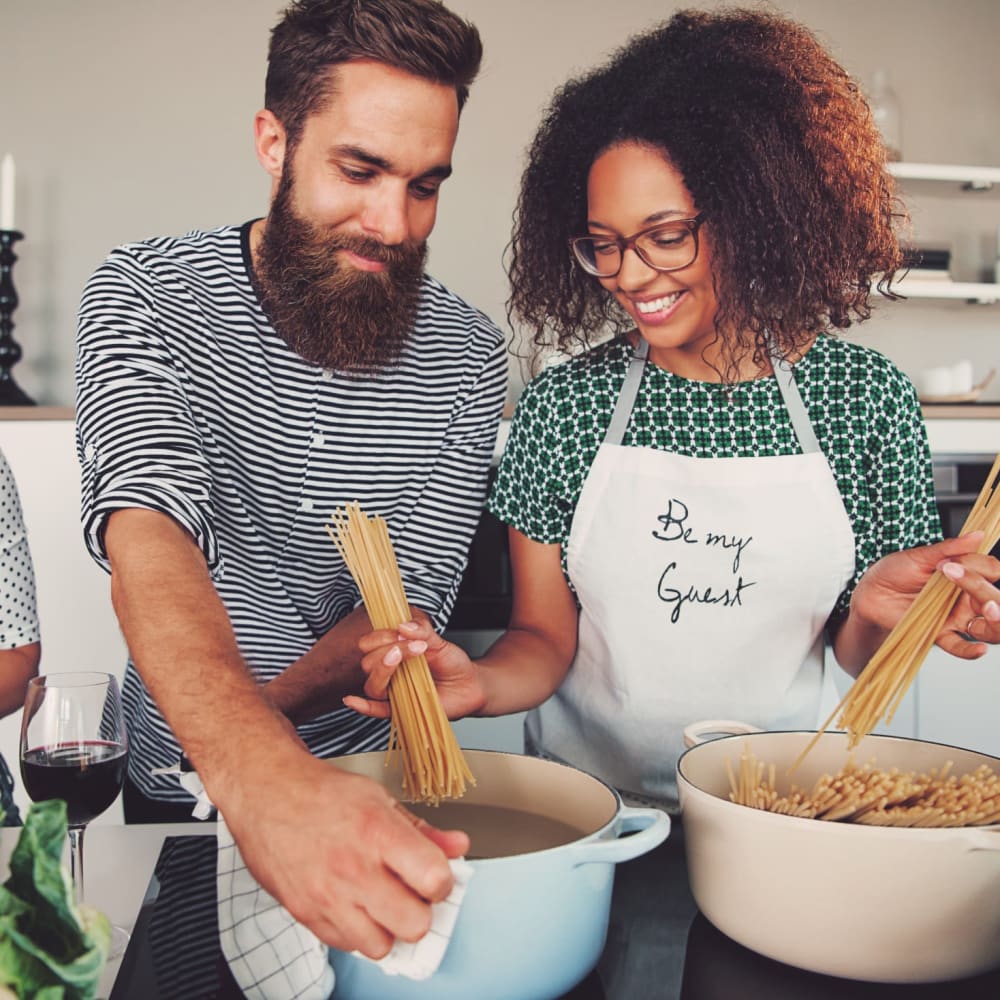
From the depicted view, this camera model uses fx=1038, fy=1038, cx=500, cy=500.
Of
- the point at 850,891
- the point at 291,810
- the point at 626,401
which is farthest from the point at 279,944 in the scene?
the point at 626,401

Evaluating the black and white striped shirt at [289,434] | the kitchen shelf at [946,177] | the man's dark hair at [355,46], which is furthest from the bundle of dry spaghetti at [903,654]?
the kitchen shelf at [946,177]

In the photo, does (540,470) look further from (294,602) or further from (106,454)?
(106,454)

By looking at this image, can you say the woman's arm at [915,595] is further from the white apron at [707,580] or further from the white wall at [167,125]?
the white wall at [167,125]

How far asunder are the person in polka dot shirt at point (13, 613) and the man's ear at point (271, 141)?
0.49m

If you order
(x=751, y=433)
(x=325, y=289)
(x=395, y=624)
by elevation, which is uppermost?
(x=325, y=289)

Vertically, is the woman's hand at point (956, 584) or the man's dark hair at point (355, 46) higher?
the man's dark hair at point (355, 46)

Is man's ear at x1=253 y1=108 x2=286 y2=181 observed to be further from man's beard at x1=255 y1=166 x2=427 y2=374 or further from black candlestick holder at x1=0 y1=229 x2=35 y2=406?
black candlestick holder at x1=0 y1=229 x2=35 y2=406

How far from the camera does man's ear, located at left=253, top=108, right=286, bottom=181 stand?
1.28 meters

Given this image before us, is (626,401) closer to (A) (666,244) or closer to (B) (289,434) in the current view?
(A) (666,244)

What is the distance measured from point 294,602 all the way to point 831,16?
265cm

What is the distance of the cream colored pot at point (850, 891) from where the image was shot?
0.57 m

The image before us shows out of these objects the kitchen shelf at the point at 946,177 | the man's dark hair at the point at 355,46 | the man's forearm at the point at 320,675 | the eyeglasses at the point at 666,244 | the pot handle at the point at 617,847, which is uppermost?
the kitchen shelf at the point at 946,177

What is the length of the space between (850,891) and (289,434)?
2.81 feet

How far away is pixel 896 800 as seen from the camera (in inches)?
25.8
